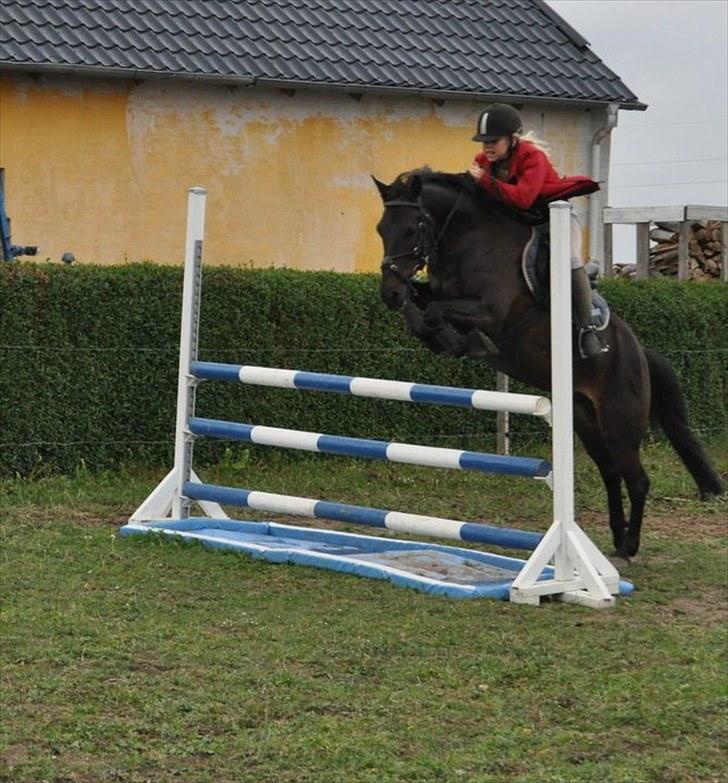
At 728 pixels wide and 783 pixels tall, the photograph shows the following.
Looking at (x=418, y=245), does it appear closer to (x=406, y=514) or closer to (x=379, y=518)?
(x=379, y=518)

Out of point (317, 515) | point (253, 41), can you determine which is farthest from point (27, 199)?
point (317, 515)

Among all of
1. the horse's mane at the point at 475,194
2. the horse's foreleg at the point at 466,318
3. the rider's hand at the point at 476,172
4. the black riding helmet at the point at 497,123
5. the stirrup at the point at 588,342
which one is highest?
the black riding helmet at the point at 497,123

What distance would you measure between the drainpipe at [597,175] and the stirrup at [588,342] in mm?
10008

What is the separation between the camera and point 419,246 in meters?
7.73

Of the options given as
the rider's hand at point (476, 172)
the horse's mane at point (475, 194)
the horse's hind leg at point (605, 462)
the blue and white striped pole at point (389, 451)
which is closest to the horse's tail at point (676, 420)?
the horse's hind leg at point (605, 462)

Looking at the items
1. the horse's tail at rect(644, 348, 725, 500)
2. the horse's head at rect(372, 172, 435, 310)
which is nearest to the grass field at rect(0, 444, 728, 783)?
the horse's tail at rect(644, 348, 725, 500)

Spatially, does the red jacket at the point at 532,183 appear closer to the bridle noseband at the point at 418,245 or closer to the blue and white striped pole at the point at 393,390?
the bridle noseband at the point at 418,245

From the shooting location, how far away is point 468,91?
17.1 metres

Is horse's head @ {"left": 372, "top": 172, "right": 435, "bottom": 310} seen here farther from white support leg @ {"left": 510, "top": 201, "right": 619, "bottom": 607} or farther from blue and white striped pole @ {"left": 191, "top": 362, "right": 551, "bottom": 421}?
white support leg @ {"left": 510, "top": 201, "right": 619, "bottom": 607}

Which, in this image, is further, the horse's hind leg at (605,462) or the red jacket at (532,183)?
the horse's hind leg at (605,462)

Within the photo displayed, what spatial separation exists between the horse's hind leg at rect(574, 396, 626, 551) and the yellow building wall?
20.8ft

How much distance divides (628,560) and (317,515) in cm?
175

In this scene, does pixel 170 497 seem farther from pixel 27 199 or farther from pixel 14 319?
pixel 27 199

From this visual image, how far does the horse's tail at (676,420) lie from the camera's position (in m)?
9.24
